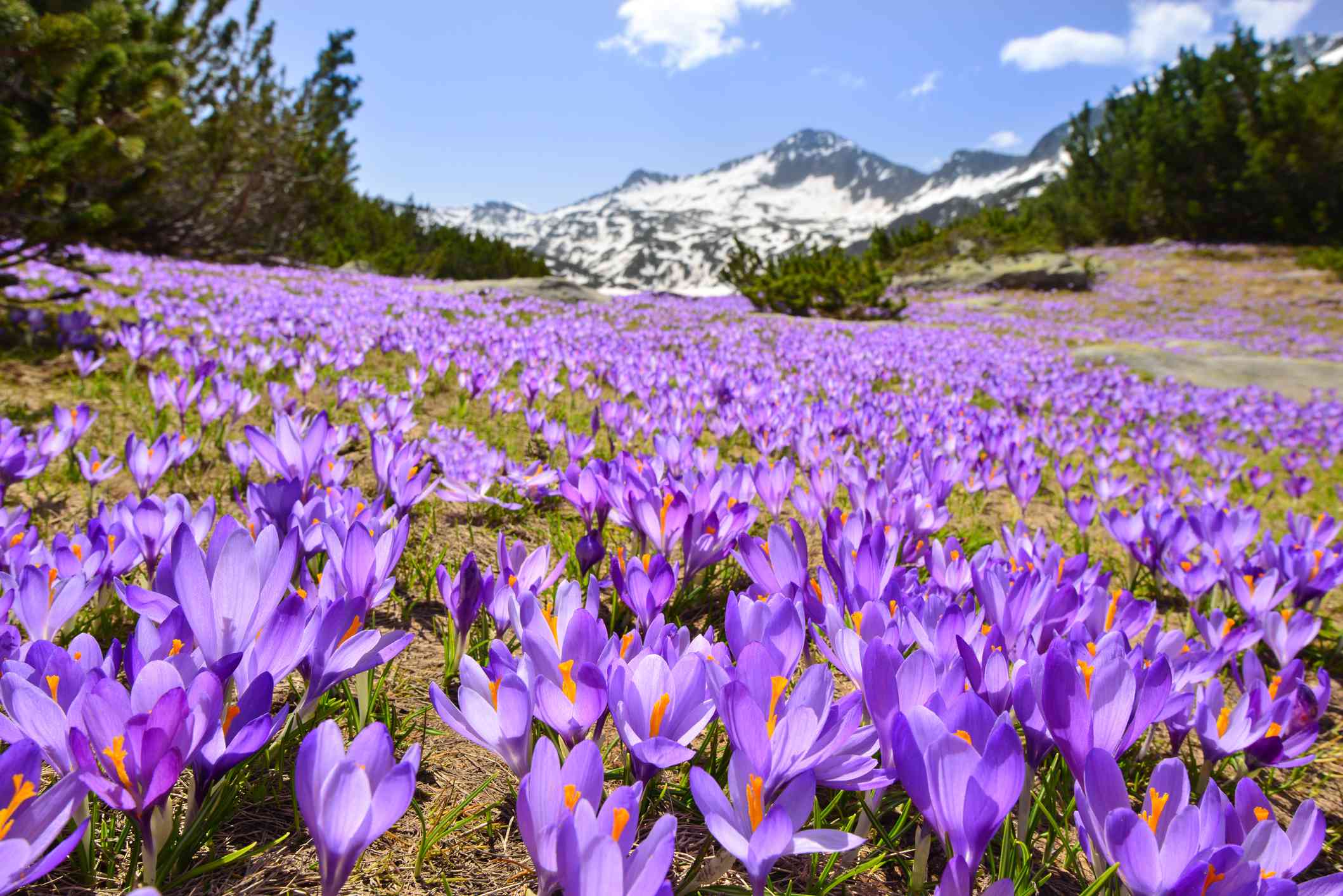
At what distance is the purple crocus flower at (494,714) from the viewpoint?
102 cm

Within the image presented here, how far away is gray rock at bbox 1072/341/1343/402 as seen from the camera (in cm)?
1001

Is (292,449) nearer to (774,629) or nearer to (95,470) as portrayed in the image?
(95,470)

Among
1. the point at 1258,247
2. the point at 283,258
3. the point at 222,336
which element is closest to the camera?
the point at 222,336

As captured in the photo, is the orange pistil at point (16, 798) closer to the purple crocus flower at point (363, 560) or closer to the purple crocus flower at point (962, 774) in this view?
the purple crocus flower at point (363, 560)

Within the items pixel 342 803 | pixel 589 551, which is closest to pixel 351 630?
pixel 342 803

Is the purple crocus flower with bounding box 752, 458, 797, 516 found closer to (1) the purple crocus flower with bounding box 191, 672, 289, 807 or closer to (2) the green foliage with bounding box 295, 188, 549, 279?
(1) the purple crocus flower with bounding box 191, 672, 289, 807

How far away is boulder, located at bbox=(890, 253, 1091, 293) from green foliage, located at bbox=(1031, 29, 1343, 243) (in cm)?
2474

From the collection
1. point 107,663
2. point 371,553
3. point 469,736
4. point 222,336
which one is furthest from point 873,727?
point 222,336

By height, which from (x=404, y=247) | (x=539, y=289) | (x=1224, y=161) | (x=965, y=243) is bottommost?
(x=539, y=289)

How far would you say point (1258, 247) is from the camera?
45062 millimetres

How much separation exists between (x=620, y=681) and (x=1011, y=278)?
3399cm

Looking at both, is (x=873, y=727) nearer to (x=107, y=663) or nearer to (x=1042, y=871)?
(x=1042, y=871)

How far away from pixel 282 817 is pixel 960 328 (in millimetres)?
16238

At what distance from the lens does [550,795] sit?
88 centimetres
